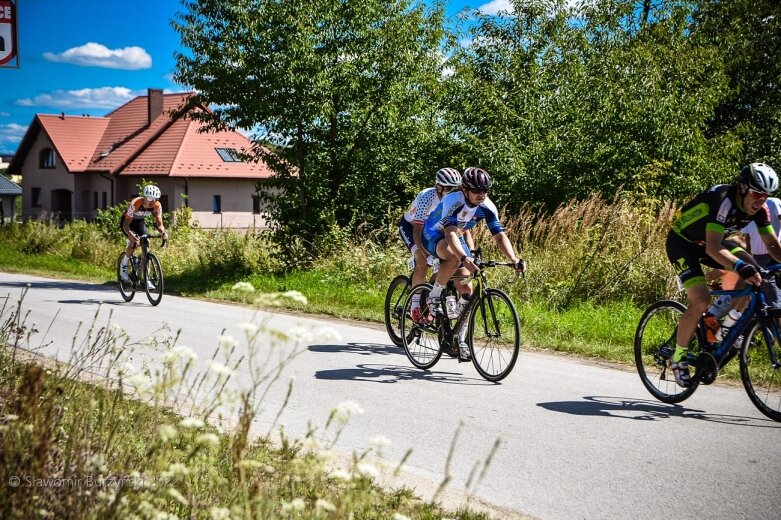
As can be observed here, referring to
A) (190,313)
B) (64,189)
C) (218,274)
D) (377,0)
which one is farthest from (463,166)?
(64,189)

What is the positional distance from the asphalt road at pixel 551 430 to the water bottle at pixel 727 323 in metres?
0.66

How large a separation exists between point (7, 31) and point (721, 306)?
6.56 m

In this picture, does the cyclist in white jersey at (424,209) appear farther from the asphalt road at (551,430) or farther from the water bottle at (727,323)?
the water bottle at (727,323)

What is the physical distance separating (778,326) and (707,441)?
3.82 feet

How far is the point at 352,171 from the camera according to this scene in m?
17.8

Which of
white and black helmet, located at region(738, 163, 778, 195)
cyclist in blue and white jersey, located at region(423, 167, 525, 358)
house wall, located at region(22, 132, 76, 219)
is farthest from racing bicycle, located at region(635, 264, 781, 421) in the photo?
house wall, located at region(22, 132, 76, 219)

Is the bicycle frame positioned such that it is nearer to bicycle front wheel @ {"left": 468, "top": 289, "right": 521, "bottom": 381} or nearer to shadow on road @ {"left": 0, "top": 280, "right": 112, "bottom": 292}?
bicycle front wheel @ {"left": 468, "top": 289, "right": 521, "bottom": 381}

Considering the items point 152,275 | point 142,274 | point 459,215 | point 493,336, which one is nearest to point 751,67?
point 152,275

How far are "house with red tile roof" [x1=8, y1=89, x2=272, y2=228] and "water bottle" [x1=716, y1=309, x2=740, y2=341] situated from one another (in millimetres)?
36763

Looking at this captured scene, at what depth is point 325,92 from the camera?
15984 millimetres

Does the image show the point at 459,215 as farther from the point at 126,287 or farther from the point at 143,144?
the point at 143,144

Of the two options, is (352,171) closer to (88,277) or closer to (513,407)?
(88,277)

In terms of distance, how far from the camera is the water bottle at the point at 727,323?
650cm

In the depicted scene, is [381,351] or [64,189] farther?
[64,189]
